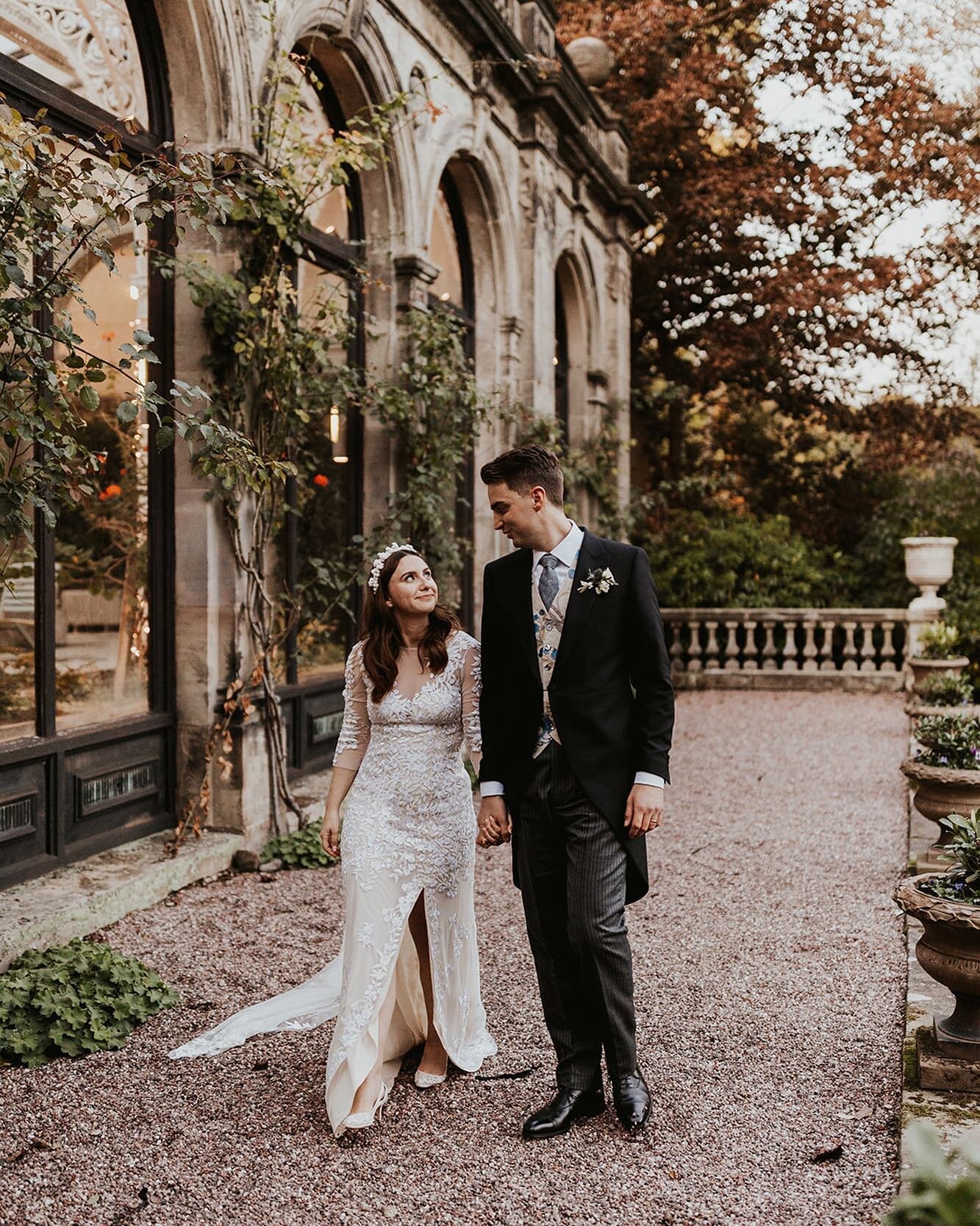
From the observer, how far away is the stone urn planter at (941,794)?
19.3ft

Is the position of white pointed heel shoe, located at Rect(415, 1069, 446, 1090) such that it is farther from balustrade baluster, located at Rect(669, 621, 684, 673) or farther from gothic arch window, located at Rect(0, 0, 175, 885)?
balustrade baluster, located at Rect(669, 621, 684, 673)

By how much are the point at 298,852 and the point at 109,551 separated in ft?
6.24

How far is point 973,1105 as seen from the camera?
3.37 meters

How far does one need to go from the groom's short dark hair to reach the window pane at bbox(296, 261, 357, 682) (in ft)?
12.5

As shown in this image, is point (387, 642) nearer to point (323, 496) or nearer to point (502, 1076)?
point (502, 1076)

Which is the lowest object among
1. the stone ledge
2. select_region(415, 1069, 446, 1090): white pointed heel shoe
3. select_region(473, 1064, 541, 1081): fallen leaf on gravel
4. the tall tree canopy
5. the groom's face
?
select_region(473, 1064, 541, 1081): fallen leaf on gravel

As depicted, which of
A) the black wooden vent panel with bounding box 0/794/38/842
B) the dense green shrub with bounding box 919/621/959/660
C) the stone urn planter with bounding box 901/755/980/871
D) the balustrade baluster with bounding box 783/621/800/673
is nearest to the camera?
the black wooden vent panel with bounding box 0/794/38/842

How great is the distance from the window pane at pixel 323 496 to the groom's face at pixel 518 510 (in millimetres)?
3796

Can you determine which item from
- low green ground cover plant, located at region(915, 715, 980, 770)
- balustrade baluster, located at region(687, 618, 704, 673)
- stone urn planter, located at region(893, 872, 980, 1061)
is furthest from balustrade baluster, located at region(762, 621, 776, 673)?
stone urn planter, located at region(893, 872, 980, 1061)

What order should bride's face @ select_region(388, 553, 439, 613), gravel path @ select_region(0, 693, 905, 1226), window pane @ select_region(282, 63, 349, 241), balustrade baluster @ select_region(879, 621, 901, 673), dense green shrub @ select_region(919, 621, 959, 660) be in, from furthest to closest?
balustrade baluster @ select_region(879, 621, 901, 673) → dense green shrub @ select_region(919, 621, 959, 660) → window pane @ select_region(282, 63, 349, 241) → bride's face @ select_region(388, 553, 439, 613) → gravel path @ select_region(0, 693, 905, 1226)

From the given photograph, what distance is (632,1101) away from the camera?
3.30 m

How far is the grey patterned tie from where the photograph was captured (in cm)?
340

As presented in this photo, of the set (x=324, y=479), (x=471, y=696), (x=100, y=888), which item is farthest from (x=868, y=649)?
(x=471, y=696)

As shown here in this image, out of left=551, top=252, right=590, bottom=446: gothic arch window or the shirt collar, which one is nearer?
the shirt collar
